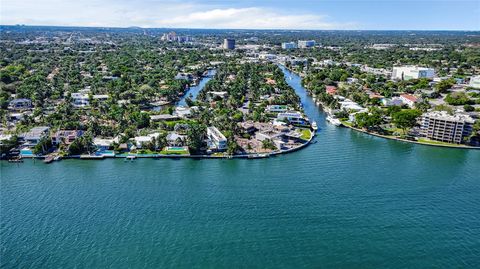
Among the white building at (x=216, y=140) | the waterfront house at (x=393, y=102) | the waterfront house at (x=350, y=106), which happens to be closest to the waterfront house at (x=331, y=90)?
the waterfront house at (x=350, y=106)

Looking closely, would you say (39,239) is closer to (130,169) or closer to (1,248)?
(1,248)

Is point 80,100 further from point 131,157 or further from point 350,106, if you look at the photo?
point 350,106

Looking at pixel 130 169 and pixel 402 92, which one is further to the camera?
pixel 402 92

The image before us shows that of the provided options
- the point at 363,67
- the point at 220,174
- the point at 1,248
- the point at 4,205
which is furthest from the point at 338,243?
the point at 363,67

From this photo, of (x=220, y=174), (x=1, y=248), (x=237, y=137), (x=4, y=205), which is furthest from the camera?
(x=237, y=137)

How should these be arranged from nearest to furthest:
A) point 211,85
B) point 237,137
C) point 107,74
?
point 237,137, point 211,85, point 107,74

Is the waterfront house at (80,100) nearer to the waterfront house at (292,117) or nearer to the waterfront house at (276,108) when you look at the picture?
the waterfront house at (276,108)

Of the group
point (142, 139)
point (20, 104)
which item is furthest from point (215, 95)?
point (20, 104)

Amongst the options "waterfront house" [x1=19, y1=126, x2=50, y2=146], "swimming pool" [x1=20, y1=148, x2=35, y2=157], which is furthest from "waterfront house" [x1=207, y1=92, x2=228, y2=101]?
"swimming pool" [x1=20, y1=148, x2=35, y2=157]
